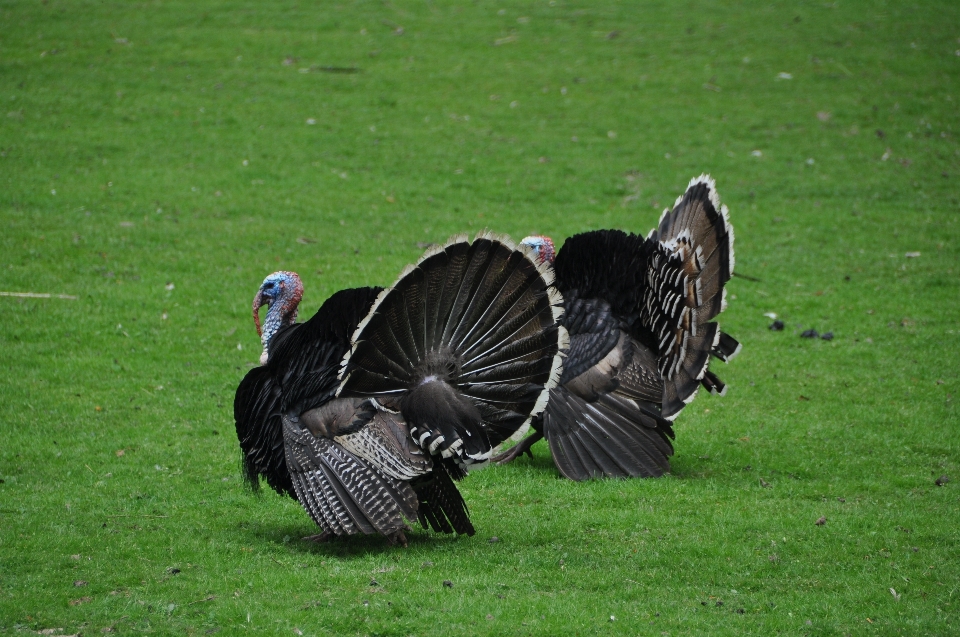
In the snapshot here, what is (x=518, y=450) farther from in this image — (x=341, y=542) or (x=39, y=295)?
(x=39, y=295)

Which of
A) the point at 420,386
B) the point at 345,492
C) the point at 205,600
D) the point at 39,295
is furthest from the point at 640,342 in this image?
the point at 39,295

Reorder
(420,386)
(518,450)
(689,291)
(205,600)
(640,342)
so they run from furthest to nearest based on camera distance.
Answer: (518,450) < (640,342) < (689,291) < (420,386) < (205,600)

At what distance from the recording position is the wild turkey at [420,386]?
21.9ft

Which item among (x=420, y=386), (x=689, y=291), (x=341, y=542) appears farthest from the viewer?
(x=689, y=291)

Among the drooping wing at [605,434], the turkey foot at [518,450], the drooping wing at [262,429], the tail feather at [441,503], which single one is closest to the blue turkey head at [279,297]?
the drooping wing at [262,429]

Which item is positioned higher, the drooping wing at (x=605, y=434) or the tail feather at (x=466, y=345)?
the tail feather at (x=466, y=345)

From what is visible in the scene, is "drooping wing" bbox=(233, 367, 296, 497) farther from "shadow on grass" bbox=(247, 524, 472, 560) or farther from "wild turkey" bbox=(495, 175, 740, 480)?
"wild turkey" bbox=(495, 175, 740, 480)

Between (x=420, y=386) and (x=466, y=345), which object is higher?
(x=466, y=345)

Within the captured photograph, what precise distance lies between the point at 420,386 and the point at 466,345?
41 centimetres

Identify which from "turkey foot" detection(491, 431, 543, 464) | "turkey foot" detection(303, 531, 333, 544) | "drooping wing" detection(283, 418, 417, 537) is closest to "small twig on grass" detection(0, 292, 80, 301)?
"turkey foot" detection(491, 431, 543, 464)

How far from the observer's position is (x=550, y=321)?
672 cm

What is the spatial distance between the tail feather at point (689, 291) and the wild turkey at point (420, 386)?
2.21m

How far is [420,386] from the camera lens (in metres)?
6.90

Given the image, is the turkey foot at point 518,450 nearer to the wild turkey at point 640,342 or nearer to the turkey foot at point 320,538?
the wild turkey at point 640,342
